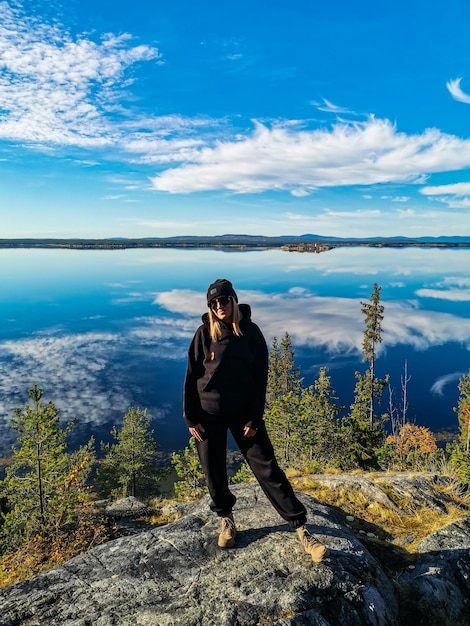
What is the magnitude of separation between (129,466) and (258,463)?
40.5 m

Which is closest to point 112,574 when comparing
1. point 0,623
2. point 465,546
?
point 0,623

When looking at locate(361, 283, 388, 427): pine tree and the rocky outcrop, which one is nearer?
the rocky outcrop

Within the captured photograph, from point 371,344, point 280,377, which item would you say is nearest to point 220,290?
point 371,344

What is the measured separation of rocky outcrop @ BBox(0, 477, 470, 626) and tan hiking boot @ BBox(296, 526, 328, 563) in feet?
0.29

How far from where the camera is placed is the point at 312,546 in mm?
5090

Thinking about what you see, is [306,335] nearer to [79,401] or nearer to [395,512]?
[79,401]

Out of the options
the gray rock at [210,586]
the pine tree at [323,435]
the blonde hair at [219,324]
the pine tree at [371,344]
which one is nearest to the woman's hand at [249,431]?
the blonde hair at [219,324]

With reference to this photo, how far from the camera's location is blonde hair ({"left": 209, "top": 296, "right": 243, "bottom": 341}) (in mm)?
5133

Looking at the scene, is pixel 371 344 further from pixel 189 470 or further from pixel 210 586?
pixel 210 586

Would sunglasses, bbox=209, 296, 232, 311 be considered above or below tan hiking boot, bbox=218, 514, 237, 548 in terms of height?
above

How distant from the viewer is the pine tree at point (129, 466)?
42.5 metres

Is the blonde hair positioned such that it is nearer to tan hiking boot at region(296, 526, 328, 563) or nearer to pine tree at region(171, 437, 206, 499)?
tan hiking boot at region(296, 526, 328, 563)

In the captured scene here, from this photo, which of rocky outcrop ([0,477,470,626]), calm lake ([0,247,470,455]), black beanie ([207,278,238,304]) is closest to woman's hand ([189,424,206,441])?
rocky outcrop ([0,477,470,626])

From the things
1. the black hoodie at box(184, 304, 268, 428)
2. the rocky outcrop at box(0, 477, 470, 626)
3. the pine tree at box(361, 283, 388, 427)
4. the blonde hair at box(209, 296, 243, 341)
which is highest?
the blonde hair at box(209, 296, 243, 341)
